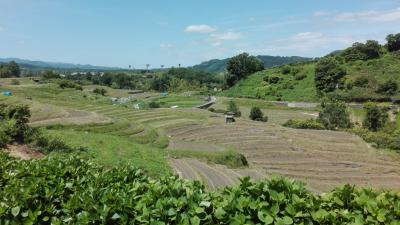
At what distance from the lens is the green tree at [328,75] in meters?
96.4

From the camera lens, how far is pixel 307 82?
105688 millimetres

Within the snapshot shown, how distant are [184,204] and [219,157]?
33242mm

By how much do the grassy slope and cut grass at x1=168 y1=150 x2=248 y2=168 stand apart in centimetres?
5789

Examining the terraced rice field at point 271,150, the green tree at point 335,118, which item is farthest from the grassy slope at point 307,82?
the terraced rice field at point 271,150

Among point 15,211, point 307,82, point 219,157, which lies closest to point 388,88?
point 307,82

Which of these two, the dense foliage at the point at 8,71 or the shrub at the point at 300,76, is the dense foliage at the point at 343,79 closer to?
the shrub at the point at 300,76

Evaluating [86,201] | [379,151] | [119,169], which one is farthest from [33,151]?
[379,151]

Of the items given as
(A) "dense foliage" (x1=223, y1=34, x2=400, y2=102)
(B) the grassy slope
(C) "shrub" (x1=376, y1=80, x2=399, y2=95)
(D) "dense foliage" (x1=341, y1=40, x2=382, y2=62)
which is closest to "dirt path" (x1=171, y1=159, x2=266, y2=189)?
(A) "dense foliage" (x1=223, y1=34, x2=400, y2=102)

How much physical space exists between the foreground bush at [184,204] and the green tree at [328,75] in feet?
312

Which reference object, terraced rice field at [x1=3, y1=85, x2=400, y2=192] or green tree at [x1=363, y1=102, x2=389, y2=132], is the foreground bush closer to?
terraced rice field at [x1=3, y1=85, x2=400, y2=192]

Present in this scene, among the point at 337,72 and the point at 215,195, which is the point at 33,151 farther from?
the point at 337,72

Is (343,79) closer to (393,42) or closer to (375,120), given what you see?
(393,42)

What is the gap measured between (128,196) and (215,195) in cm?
115

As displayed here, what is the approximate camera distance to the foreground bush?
4.80 metres
